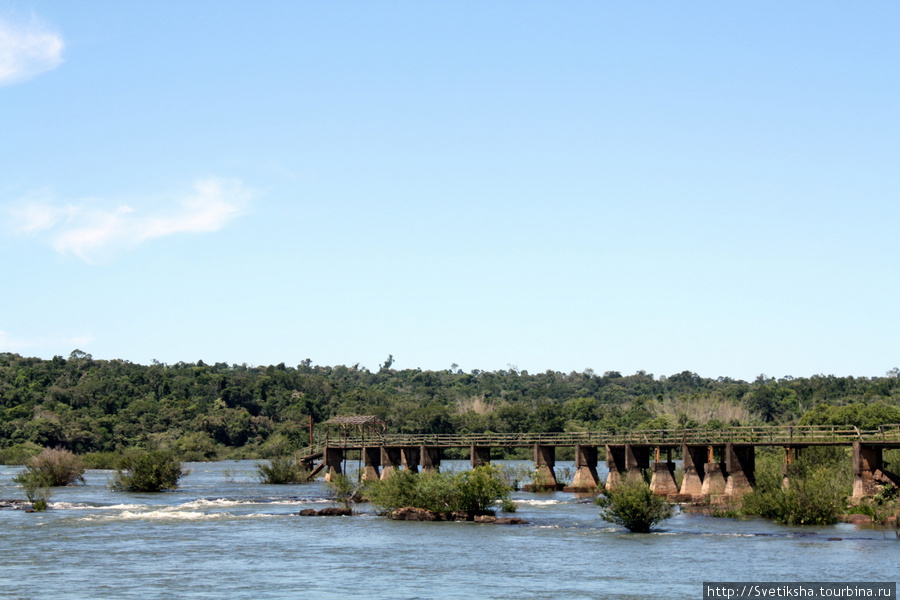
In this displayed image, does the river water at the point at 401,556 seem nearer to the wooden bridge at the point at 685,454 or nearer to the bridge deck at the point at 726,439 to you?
the wooden bridge at the point at 685,454

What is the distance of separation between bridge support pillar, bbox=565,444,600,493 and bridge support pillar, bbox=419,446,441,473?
520 inches

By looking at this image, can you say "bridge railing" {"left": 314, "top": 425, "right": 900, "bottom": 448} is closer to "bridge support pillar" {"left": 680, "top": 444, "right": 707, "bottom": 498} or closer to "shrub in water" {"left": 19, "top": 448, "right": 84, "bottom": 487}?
"bridge support pillar" {"left": 680, "top": 444, "right": 707, "bottom": 498}

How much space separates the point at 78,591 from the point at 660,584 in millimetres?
19749

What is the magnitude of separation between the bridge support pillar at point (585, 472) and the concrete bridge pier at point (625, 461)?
11.8 feet

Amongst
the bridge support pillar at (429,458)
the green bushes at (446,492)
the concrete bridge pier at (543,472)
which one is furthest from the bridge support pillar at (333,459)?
the green bushes at (446,492)

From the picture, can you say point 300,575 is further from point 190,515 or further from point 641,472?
point 641,472

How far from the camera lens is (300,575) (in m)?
37.7

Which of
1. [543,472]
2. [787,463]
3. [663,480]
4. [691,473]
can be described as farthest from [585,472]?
[787,463]

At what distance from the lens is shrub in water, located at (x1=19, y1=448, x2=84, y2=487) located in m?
81.2

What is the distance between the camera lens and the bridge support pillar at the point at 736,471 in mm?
58562

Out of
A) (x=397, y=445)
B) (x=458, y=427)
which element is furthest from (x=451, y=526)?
(x=458, y=427)

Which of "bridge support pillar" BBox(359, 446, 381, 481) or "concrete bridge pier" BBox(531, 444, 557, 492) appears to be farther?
"bridge support pillar" BBox(359, 446, 381, 481)

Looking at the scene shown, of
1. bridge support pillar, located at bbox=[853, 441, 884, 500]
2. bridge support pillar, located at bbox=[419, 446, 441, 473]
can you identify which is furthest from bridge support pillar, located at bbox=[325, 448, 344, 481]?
bridge support pillar, located at bbox=[853, 441, 884, 500]

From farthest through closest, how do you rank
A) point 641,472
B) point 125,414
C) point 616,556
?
1. point 125,414
2. point 641,472
3. point 616,556
